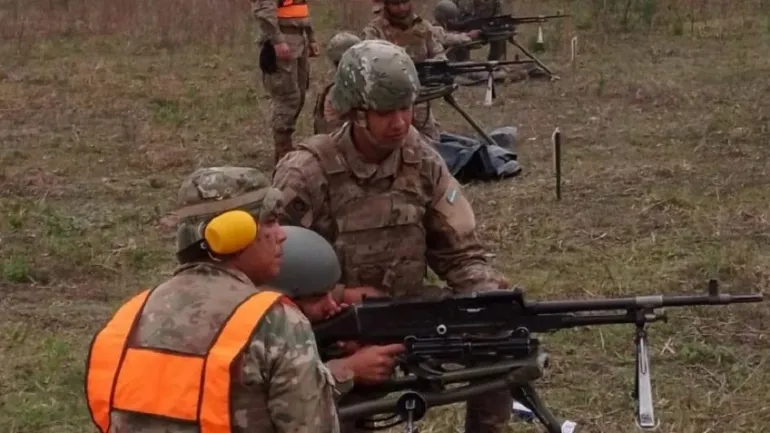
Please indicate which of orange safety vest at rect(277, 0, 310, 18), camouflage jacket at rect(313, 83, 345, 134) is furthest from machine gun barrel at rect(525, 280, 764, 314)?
orange safety vest at rect(277, 0, 310, 18)

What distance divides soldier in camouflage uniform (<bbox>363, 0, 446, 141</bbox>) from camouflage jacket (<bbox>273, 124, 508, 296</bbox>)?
5091mm

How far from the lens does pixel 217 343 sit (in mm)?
2900

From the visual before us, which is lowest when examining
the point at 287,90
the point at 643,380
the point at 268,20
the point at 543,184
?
the point at 543,184

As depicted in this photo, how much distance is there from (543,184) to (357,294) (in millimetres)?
6213

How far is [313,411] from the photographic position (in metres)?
3.00

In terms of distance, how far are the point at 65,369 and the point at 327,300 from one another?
2.95 m

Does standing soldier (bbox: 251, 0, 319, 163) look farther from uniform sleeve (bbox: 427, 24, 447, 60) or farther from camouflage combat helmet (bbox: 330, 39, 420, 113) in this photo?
camouflage combat helmet (bbox: 330, 39, 420, 113)

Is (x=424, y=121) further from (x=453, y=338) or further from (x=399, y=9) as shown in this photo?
(x=453, y=338)

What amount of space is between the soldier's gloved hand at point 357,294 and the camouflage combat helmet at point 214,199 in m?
1.12

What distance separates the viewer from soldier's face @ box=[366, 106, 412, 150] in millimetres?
4105

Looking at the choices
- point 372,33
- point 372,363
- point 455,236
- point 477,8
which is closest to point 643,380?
point 455,236

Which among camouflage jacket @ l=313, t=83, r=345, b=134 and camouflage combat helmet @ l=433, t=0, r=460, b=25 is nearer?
camouflage jacket @ l=313, t=83, r=345, b=134

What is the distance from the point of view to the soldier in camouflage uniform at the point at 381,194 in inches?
163

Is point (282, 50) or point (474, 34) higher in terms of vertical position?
point (282, 50)
